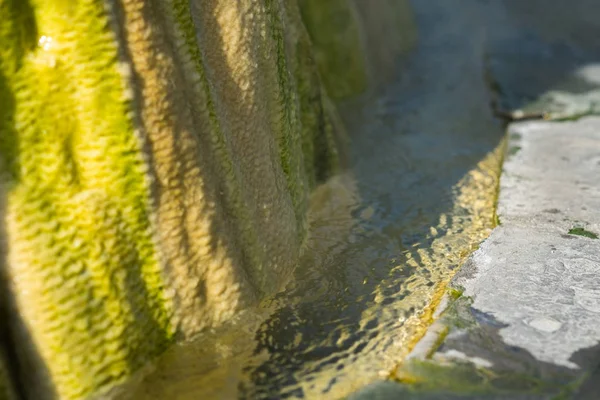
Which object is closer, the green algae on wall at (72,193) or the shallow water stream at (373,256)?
the green algae on wall at (72,193)

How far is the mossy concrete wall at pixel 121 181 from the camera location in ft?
5.86

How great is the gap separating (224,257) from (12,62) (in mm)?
777

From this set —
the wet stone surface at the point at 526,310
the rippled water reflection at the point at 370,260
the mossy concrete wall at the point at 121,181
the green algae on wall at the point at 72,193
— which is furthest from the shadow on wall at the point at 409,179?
the green algae on wall at the point at 72,193

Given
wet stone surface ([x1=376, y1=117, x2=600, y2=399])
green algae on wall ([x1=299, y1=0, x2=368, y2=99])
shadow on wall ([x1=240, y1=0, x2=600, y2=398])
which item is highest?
green algae on wall ([x1=299, y1=0, x2=368, y2=99])

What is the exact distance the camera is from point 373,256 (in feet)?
8.89

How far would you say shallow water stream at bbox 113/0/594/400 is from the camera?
6.61 ft

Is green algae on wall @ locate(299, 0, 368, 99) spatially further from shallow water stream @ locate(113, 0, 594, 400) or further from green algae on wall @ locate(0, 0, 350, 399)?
green algae on wall @ locate(0, 0, 350, 399)

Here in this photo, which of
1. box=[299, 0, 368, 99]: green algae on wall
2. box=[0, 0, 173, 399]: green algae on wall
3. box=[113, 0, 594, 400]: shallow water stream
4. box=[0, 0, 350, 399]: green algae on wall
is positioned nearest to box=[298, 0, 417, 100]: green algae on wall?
box=[299, 0, 368, 99]: green algae on wall

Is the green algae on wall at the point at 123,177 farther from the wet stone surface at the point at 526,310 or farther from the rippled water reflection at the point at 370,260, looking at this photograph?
the wet stone surface at the point at 526,310

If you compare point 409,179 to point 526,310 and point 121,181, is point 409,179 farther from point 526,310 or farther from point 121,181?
point 121,181

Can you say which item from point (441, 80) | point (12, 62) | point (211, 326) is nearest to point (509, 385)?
point (211, 326)

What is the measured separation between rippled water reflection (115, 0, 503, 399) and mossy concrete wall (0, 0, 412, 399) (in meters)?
0.13

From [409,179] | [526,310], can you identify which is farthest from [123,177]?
[409,179]

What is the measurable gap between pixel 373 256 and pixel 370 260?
0.13 feet
